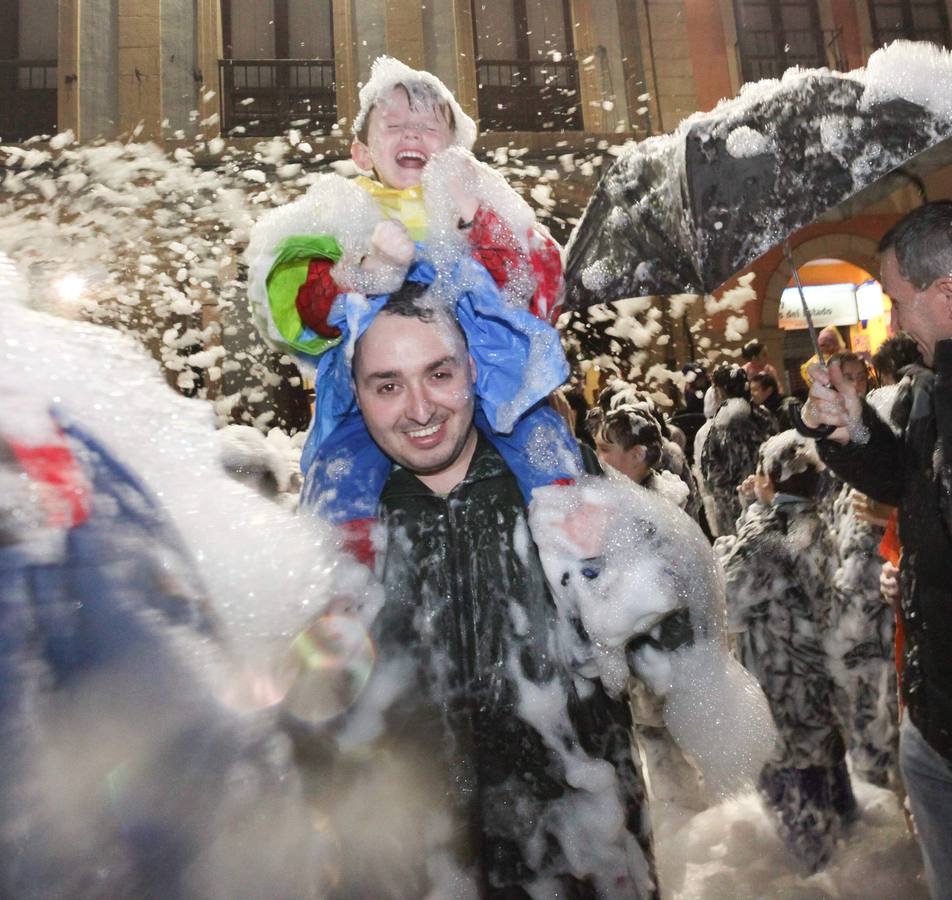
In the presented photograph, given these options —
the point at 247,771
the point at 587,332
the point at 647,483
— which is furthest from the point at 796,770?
the point at 587,332

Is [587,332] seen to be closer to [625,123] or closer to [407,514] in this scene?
[625,123]

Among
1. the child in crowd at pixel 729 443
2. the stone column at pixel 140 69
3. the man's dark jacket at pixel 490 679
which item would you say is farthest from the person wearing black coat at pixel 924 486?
the stone column at pixel 140 69

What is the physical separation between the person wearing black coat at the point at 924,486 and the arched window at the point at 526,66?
10.5 m

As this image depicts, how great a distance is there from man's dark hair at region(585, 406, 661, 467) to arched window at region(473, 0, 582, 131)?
901cm

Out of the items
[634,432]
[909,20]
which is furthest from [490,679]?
[909,20]

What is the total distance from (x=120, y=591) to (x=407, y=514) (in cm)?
116

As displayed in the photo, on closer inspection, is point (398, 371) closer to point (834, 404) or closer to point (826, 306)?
point (834, 404)

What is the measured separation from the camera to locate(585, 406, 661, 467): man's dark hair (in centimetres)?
396

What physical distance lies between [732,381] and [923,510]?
4.23m

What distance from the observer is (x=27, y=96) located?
11383mm

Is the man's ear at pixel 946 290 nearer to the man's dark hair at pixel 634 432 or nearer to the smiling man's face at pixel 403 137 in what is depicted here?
the smiling man's face at pixel 403 137

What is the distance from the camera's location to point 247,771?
882 mm

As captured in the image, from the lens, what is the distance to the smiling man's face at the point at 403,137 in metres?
2.44

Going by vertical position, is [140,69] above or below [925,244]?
above
